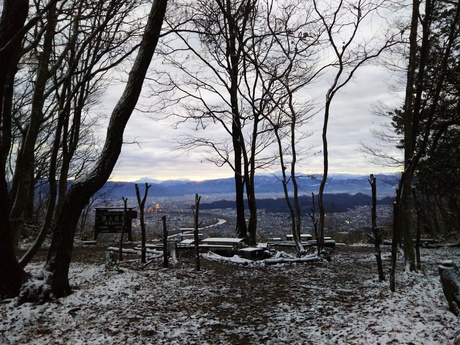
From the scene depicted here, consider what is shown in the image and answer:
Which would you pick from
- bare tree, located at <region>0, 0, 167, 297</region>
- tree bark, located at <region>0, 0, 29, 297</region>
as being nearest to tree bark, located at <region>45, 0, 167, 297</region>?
bare tree, located at <region>0, 0, 167, 297</region>

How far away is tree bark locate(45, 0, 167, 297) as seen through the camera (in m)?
6.39

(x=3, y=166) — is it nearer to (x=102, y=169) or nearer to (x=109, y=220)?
(x=102, y=169)

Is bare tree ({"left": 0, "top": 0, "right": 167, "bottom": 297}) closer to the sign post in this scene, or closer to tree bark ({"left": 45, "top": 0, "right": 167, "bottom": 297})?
tree bark ({"left": 45, "top": 0, "right": 167, "bottom": 297})

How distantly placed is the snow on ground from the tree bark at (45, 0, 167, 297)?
695 mm

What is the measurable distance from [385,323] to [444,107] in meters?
12.2

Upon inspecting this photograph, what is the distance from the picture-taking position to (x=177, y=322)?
5.53m

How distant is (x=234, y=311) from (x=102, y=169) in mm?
4013

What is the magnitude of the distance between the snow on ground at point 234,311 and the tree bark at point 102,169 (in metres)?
0.69

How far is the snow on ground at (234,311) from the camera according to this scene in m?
4.86

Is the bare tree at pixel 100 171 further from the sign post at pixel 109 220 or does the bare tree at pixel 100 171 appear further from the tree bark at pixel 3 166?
the sign post at pixel 109 220

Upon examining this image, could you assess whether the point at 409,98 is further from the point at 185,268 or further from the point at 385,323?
the point at 185,268

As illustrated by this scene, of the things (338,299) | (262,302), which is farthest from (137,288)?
(338,299)

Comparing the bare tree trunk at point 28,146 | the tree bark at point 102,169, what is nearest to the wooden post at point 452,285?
the tree bark at point 102,169

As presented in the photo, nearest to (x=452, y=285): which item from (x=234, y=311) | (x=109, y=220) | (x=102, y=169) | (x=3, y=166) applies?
(x=234, y=311)
